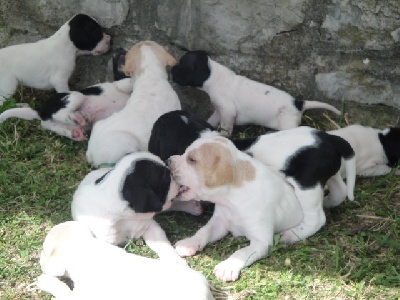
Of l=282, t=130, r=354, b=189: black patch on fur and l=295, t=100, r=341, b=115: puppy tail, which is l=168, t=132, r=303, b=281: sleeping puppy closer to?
l=282, t=130, r=354, b=189: black patch on fur

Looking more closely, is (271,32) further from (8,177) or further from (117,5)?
(8,177)

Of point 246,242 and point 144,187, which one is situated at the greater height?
point 144,187

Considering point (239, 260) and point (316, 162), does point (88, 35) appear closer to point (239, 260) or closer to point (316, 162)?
point (316, 162)

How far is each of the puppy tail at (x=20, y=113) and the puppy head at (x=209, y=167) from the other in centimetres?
211

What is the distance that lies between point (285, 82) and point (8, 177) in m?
2.57

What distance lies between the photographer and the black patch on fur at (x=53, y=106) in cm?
659

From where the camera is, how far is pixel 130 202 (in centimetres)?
483

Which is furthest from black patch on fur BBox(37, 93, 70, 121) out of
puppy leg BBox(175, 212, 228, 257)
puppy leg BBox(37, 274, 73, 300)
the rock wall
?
puppy leg BBox(37, 274, 73, 300)

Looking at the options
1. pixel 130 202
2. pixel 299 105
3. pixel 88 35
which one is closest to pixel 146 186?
pixel 130 202

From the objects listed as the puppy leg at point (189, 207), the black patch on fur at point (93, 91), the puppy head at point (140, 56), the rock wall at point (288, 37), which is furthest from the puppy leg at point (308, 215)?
the black patch on fur at point (93, 91)

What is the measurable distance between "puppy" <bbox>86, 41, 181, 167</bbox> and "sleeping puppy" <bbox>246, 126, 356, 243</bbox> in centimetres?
107

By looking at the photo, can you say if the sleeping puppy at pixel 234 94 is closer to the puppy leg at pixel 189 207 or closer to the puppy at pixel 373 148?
the puppy at pixel 373 148

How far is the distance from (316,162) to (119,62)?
252 centimetres

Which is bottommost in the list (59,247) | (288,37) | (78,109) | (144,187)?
(78,109)
